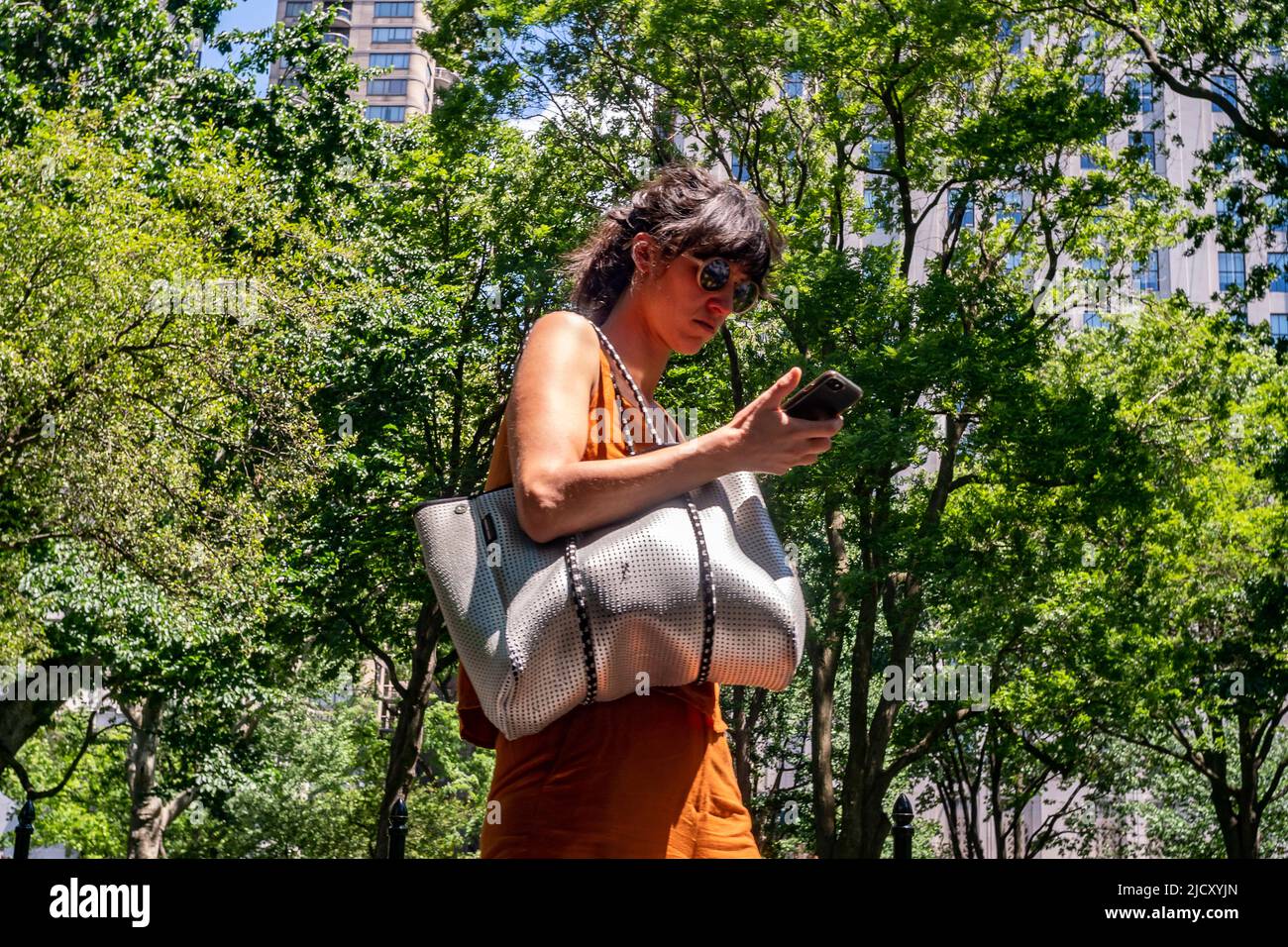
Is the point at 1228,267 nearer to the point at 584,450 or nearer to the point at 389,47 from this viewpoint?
the point at 584,450

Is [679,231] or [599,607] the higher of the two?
[679,231]

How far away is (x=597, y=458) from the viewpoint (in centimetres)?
228

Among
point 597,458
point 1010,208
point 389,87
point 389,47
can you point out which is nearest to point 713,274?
point 597,458

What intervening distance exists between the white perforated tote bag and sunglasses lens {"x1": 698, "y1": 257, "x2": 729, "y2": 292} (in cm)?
48

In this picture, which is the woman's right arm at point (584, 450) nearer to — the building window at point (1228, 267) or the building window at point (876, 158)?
the building window at point (876, 158)

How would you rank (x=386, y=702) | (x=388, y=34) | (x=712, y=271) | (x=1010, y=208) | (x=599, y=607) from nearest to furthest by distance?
(x=599, y=607), (x=712, y=271), (x=1010, y=208), (x=386, y=702), (x=388, y=34)

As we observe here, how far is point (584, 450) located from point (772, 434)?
0.31 metres

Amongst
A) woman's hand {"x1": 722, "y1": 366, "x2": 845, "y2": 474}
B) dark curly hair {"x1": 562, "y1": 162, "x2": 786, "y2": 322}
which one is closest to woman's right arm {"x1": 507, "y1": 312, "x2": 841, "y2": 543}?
woman's hand {"x1": 722, "y1": 366, "x2": 845, "y2": 474}

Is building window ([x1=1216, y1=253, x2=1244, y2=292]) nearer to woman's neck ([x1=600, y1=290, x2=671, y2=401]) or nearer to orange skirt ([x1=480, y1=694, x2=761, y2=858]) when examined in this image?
woman's neck ([x1=600, y1=290, x2=671, y2=401])

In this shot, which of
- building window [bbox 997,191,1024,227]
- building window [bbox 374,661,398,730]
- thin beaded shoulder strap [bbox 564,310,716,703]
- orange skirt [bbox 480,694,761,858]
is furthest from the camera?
building window [bbox 374,661,398,730]

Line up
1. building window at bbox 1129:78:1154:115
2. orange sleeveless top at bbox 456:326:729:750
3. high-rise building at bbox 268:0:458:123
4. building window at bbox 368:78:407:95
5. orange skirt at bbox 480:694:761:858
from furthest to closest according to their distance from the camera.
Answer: building window at bbox 368:78:407:95, high-rise building at bbox 268:0:458:123, building window at bbox 1129:78:1154:115, orange sleeveless top at bbox 456:326:729:750, orange skirt at bbox 480:694:761:858

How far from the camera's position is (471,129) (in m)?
23.3

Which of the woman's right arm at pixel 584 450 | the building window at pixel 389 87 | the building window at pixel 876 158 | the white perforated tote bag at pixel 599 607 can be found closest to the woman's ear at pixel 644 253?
the woman's right arm at pixel 584 450

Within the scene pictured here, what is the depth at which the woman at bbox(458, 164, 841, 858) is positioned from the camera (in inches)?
83.0
